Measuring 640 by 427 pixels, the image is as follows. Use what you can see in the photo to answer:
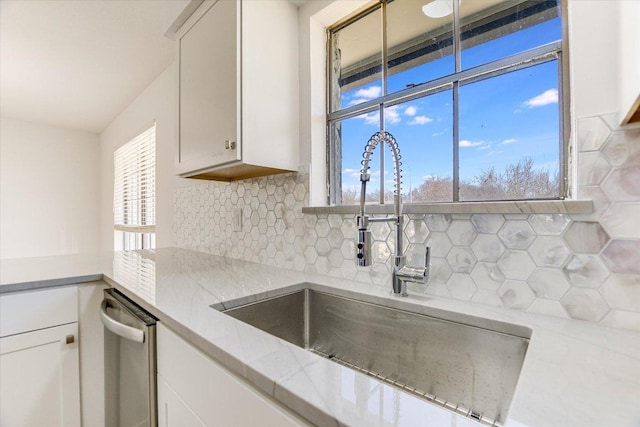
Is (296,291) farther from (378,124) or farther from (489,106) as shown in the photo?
(489,106)

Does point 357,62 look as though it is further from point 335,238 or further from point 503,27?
point 335,238

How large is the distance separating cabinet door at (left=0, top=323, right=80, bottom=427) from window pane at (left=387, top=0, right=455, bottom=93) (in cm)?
170

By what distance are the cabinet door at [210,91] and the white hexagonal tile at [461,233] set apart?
0.84m

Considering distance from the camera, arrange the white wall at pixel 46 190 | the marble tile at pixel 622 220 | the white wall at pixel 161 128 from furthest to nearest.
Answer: the white wall at pixel 46 190
the white wall at pixel 161 128
the marble tile at pixel 622 220

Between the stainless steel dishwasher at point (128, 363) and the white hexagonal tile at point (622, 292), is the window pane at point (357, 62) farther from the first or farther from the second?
the stainless steel dishwasher at point (128, 363)

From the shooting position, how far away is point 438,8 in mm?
1093

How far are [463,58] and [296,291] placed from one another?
3.32 feet

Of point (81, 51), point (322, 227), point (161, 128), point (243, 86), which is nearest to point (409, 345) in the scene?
point (322, 227)

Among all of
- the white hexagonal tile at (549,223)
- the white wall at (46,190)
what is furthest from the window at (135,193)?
the white hexagonal tile at (549,223)

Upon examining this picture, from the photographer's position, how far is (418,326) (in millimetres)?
852

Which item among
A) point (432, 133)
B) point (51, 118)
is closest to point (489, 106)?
point (432, 133)

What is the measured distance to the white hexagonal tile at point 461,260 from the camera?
87 centimetres

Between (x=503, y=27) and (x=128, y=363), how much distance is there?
5.62ft

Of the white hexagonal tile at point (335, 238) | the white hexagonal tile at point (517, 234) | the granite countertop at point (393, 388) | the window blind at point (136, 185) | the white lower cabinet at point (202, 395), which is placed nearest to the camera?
the granite countertop at point (393, 388)
